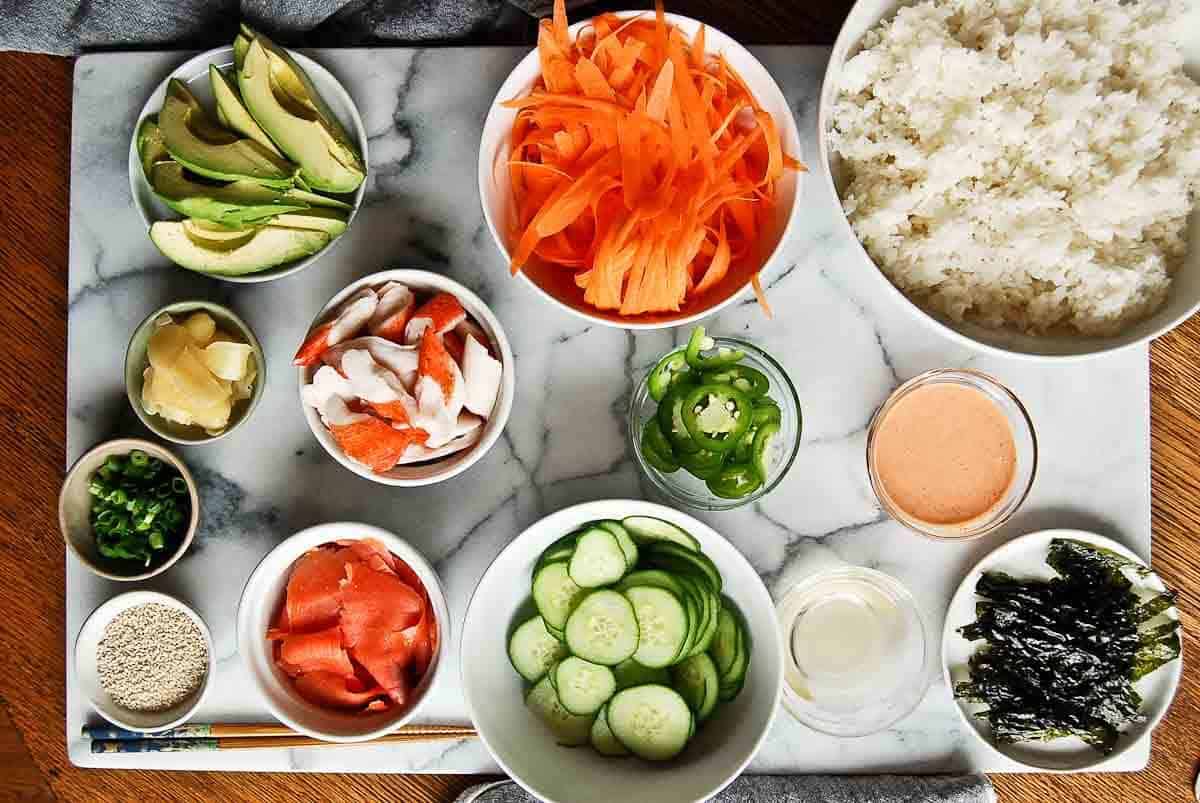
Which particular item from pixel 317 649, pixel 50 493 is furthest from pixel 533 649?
pixel 50 493

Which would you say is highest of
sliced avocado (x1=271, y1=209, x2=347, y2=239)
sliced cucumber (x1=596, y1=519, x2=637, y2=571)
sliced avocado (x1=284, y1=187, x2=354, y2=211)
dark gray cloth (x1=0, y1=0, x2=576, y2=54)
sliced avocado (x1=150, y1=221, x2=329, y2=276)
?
dark gray cloth (x1=0, y1=0, x2=576, y2=54)

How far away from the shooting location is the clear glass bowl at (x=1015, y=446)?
1.55m

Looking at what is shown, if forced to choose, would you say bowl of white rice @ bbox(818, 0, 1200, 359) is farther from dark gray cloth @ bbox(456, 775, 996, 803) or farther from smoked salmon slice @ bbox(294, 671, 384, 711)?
smoked salmon slice @ bbox(294, 671, 384, 711)

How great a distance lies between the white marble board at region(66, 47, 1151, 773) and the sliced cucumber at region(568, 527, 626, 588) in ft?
0.53

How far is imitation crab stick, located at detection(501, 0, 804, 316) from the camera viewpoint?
1.35m

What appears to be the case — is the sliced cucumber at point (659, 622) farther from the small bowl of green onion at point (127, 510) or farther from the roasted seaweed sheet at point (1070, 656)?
the small bowl of green onion at point (127, 510)

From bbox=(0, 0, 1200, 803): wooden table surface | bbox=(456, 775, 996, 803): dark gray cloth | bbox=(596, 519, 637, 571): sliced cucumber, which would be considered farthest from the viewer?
bbox=(0, 0, 1200, 803): wooden table surface

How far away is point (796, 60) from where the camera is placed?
1.58 metres

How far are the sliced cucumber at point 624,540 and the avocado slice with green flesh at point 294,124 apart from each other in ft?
2.00

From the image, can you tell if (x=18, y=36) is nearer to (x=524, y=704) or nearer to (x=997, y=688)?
(x=524, y=704)

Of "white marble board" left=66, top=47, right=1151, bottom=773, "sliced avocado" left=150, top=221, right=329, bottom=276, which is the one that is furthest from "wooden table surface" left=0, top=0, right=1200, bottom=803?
"sliced avocado" left=150, top=221, right=329, bottom=276

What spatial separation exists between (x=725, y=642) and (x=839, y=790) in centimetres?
33

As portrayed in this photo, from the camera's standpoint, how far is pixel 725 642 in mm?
1501

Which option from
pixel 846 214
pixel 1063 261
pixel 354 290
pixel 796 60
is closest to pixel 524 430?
pixel 354 290
